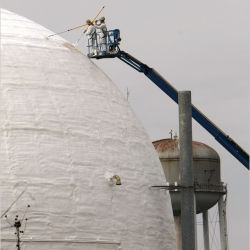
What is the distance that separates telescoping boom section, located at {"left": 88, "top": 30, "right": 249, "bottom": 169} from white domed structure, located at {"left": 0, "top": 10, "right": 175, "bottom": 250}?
5761 mm

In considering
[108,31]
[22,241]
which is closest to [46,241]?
[22,241]

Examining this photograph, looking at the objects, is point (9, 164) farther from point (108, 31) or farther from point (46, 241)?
point (108, 31)

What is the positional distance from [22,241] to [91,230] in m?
2.44

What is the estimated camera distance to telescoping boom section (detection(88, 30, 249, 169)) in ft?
149

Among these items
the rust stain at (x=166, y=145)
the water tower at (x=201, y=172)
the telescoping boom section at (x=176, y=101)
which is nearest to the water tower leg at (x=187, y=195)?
the telescoping boom section at (x=176, y=101)

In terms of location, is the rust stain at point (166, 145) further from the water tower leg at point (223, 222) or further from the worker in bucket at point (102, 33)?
the worker in bucket at point (102, 33)

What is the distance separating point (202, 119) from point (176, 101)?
1690mm

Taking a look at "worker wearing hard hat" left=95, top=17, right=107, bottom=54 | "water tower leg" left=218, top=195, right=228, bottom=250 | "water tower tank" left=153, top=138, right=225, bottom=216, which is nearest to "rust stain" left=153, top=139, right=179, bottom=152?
"water tower tank" left=153, top=138, right=225, bottom=216

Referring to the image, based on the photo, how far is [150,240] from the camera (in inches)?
1448

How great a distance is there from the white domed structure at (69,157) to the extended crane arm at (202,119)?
833 cm

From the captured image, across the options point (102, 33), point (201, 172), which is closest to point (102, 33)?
point (102, 33)

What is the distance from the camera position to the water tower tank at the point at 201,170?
2167 inches

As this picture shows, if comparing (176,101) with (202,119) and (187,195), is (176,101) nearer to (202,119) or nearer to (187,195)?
(202,119)

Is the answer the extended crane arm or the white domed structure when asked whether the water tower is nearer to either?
the extended crane arm
